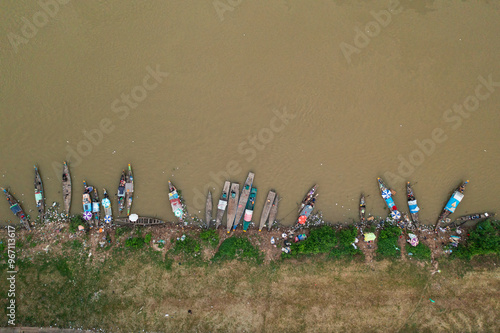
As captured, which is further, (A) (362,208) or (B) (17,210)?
(A) (362,208)

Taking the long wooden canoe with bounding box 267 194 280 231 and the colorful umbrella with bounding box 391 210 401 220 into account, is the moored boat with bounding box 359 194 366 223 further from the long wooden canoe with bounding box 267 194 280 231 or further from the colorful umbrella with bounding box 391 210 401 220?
the long wooden canoe with bounding box 267 194 280 231

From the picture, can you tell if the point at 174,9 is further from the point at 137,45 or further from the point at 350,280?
the point at 350,280

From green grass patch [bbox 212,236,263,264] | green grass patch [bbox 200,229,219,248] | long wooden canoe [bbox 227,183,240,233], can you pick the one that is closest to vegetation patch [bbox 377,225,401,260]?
green grass patch [bbox 212,236,263,264]

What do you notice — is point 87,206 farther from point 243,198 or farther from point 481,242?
point 481,242

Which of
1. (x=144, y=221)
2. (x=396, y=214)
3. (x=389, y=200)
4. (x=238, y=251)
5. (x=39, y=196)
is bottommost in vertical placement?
(x=238, y=251)

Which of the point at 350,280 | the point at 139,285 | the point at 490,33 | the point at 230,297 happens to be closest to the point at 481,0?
the point at 490,33

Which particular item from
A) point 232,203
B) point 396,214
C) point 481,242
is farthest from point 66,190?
point 481,242

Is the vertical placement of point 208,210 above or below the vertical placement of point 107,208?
below
